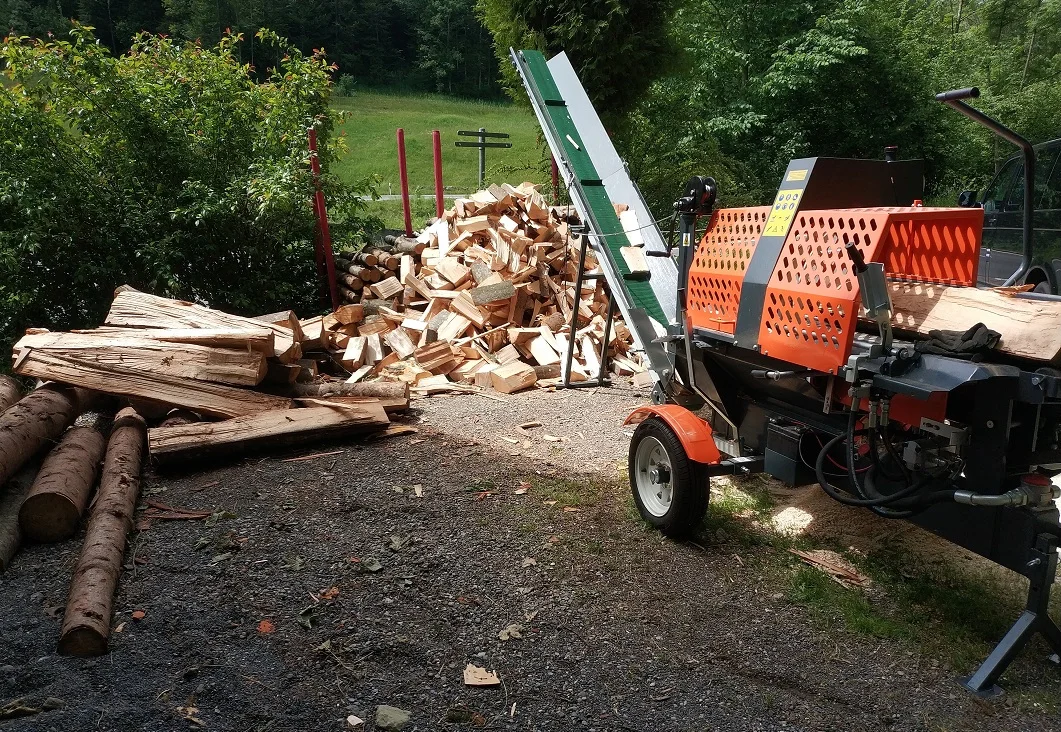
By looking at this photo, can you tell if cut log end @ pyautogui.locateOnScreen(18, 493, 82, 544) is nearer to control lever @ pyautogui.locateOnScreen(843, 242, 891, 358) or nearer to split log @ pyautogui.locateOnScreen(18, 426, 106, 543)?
split log @ pyautogui.locateOnScreen(18, 426, 106, 543)

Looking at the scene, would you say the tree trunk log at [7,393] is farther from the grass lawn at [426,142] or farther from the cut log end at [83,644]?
the grass lawn at [426,142]

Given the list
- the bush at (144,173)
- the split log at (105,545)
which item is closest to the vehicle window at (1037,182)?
the bush at (144,173)

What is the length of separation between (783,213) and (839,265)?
0.56m

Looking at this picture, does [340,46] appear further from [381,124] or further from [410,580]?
[410,580]

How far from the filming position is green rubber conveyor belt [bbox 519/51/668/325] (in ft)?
20.7

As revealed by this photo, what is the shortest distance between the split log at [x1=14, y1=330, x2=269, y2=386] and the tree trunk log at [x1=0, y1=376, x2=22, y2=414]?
0.79 feet

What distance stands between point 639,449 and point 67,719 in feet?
10.1

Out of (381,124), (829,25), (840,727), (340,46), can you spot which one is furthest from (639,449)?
(340,46)

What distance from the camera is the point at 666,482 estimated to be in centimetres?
449

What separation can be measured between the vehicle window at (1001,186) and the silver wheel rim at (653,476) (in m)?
5.75

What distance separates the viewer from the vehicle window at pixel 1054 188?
7047 mm

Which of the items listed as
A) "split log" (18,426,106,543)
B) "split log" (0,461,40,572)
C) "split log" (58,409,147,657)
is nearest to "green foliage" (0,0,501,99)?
"split log" (58,409,147,657)

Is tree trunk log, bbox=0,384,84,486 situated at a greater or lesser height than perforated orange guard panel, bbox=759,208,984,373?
lesser

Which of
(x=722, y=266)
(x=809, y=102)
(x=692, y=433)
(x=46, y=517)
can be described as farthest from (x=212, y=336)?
(x=809, y=102)
